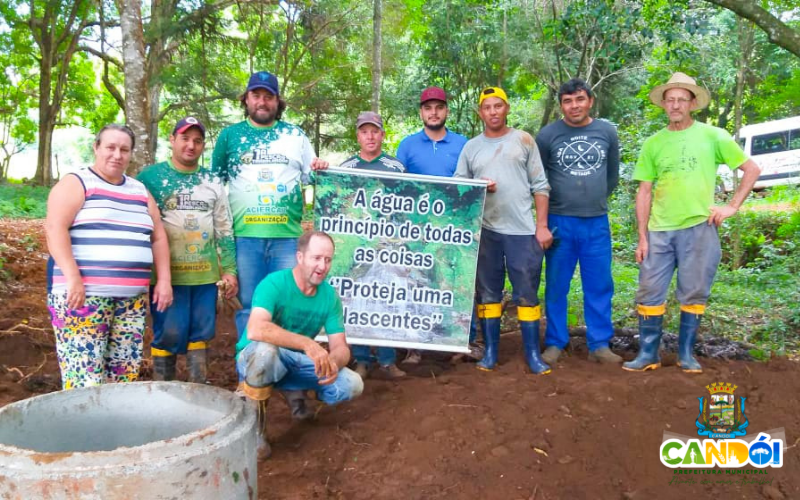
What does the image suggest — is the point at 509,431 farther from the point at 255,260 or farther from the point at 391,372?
the point at 255,260

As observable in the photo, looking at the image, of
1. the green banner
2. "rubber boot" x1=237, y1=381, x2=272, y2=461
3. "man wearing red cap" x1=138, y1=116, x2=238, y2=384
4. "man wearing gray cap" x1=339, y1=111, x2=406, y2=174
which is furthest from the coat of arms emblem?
"man wearing red cap" x1=138, y1=116, x2=238, y2=384

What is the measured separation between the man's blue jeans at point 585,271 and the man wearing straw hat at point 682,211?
0.29m

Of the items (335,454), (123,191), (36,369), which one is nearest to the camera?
(123,191)

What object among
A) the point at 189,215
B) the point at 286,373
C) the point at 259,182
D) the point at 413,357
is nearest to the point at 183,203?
the point at 189,215

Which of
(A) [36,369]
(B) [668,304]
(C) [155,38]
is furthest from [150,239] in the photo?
(C) [155,38]

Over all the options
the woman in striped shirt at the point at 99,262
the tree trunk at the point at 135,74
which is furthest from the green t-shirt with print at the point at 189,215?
the tree trunk at the point at 135,74

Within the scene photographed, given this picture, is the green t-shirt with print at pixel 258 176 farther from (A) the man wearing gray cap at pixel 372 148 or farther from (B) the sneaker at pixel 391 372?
(B) the sneaker at pixel 391 372

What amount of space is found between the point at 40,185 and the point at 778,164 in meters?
24.7

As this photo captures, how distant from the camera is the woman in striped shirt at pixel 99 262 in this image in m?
2.92

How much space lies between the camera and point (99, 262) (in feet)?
9.87

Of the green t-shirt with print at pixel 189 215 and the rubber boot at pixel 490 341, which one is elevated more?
the green t-shirt with print at pixel 189 215

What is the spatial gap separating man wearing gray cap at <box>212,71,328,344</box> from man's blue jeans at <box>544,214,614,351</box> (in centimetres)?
203

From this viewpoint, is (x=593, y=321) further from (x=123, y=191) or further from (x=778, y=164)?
(x=778, y=164)

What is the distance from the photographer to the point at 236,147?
4043 mm
